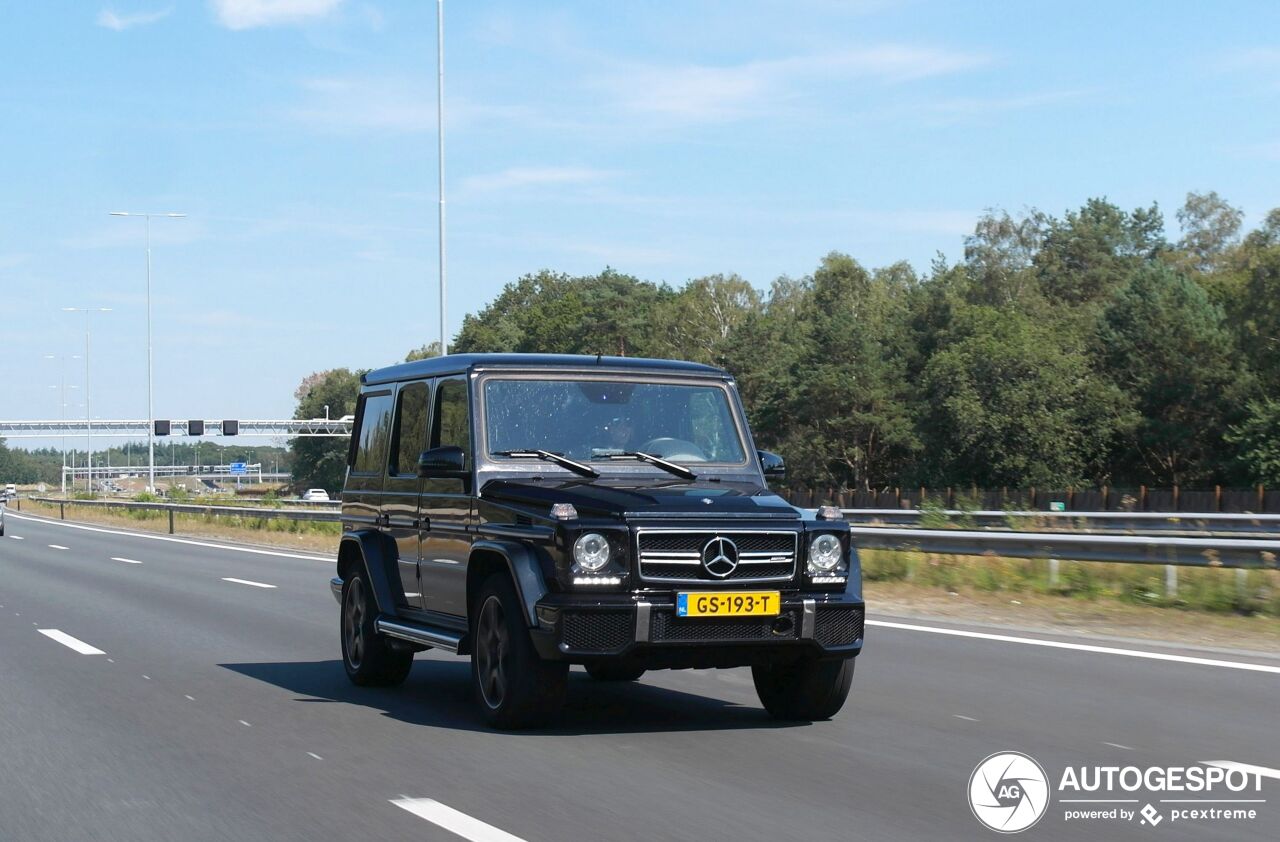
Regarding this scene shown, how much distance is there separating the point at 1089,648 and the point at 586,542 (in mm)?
5808

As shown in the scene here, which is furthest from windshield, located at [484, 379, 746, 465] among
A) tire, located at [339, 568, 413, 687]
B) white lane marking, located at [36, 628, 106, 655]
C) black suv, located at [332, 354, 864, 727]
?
white lane marking, located at [36, 628, 106, 655]

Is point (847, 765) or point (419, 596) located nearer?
point (847, 765)

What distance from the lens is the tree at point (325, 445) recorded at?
16688 cm

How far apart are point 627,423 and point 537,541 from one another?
149cm

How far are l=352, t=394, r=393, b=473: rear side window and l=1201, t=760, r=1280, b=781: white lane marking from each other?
18.4 feet

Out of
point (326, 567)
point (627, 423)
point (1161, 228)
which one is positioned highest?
point (1161, 228)

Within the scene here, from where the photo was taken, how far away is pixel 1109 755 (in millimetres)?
7746

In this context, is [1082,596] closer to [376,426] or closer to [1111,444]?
[376,426]

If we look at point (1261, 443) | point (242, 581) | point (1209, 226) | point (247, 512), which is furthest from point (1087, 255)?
point (242, 581)

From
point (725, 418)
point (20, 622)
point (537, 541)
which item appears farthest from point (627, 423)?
point (20, 622)

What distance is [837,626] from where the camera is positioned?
8492mm

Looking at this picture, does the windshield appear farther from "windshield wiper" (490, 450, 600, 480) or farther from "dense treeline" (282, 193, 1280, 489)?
"dense treeline" (282, 193, 1280, 489)

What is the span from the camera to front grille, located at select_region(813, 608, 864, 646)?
8422 mm

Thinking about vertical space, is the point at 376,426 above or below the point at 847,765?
above
